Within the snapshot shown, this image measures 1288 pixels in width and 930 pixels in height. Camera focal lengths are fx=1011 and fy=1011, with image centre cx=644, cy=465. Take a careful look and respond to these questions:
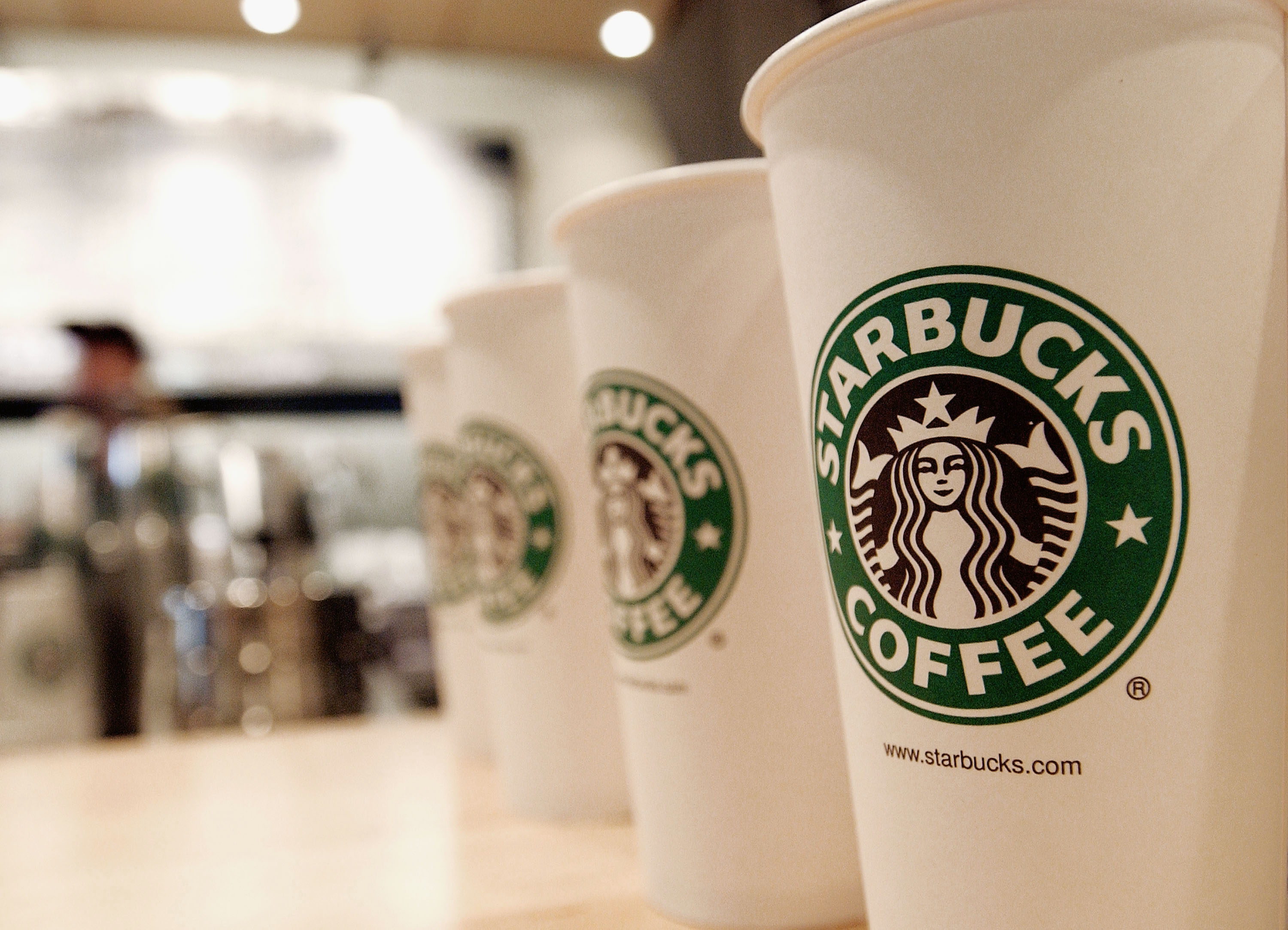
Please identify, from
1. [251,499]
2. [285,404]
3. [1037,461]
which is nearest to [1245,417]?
[1037,461]

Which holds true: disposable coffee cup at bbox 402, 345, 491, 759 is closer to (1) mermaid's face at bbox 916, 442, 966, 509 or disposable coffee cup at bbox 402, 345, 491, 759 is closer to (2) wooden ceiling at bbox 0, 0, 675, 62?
(1) mermaid's face at bbox 916, 442, 966, 509

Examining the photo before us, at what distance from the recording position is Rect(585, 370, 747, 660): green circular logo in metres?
0.36

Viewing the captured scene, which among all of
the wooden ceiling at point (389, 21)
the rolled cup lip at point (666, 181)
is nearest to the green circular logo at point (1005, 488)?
the rolled cup lip at point (666, 181)

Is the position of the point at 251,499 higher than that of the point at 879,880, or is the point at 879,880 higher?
the point at 251,499

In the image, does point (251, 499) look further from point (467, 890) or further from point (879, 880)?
point (879, 880)

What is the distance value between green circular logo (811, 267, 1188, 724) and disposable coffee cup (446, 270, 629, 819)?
25 centimetres

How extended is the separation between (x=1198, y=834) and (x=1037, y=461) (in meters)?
0.10

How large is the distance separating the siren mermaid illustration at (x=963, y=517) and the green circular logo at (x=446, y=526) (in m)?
0.41

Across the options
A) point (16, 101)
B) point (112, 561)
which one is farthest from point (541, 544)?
point (16, 101)

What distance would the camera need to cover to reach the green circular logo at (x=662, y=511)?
Answer: 356mm

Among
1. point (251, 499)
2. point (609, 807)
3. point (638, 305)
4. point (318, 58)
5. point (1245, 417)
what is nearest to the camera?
point (1245, 417)

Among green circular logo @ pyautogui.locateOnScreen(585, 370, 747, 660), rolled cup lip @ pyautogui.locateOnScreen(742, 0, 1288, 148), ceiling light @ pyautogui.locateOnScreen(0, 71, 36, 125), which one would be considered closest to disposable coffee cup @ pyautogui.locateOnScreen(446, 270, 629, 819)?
green circular logo @ pyautogui.locateOnScreen(585, 370, 747, 660)

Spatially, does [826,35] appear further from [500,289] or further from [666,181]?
[500,289]

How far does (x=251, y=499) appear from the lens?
1648 millimetres
